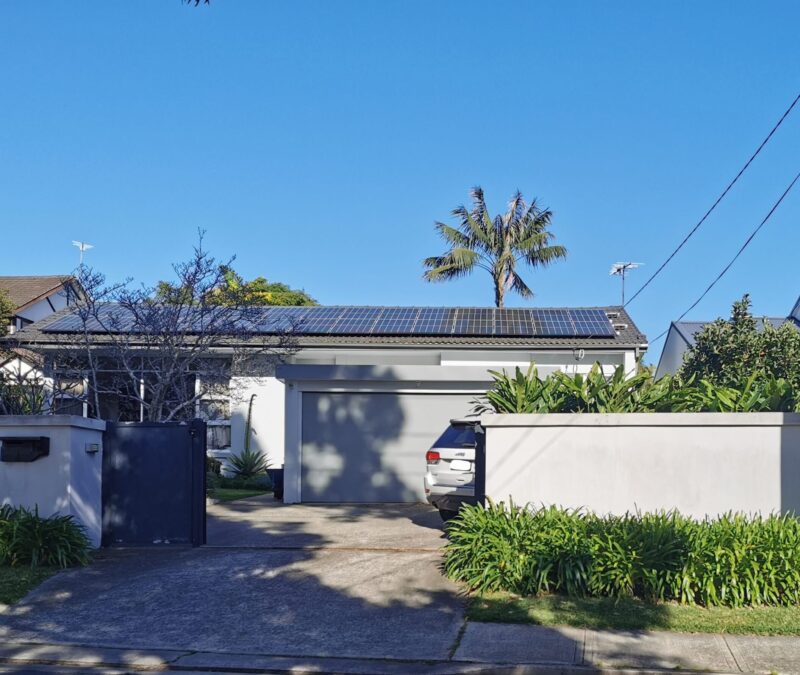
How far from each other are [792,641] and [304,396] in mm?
11620

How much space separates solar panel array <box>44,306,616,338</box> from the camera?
934 inches

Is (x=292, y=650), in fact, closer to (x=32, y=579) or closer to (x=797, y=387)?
(x=32, y=579)

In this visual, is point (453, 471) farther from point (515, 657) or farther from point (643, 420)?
point (515, 657)

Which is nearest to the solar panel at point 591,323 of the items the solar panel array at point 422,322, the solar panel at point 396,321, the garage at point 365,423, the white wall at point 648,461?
the solar panel array at point 422,322

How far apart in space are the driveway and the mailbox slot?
1.49m

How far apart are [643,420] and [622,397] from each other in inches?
31.3

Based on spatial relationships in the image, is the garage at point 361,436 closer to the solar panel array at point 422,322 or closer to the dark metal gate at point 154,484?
the solar panel array at point 422,322

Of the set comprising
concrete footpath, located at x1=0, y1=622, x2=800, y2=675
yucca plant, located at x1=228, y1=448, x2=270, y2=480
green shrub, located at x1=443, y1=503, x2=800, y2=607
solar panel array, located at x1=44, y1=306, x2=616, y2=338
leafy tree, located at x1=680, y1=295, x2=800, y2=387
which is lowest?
concrete footpath, located at x1=0, y1=622, x2=800, y2=675

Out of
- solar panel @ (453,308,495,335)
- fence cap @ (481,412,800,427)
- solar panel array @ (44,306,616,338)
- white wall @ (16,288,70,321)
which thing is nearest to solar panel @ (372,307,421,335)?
solar panel array @ (44,306,616,338)

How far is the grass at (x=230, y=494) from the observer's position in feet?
62.6

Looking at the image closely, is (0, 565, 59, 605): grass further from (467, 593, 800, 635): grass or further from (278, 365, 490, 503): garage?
(278, 365, 490, 503): garage

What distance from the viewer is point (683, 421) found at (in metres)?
10.6

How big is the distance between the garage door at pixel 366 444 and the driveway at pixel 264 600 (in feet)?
15.8

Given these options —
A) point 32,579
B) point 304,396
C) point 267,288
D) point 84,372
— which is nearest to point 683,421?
point 32,579
